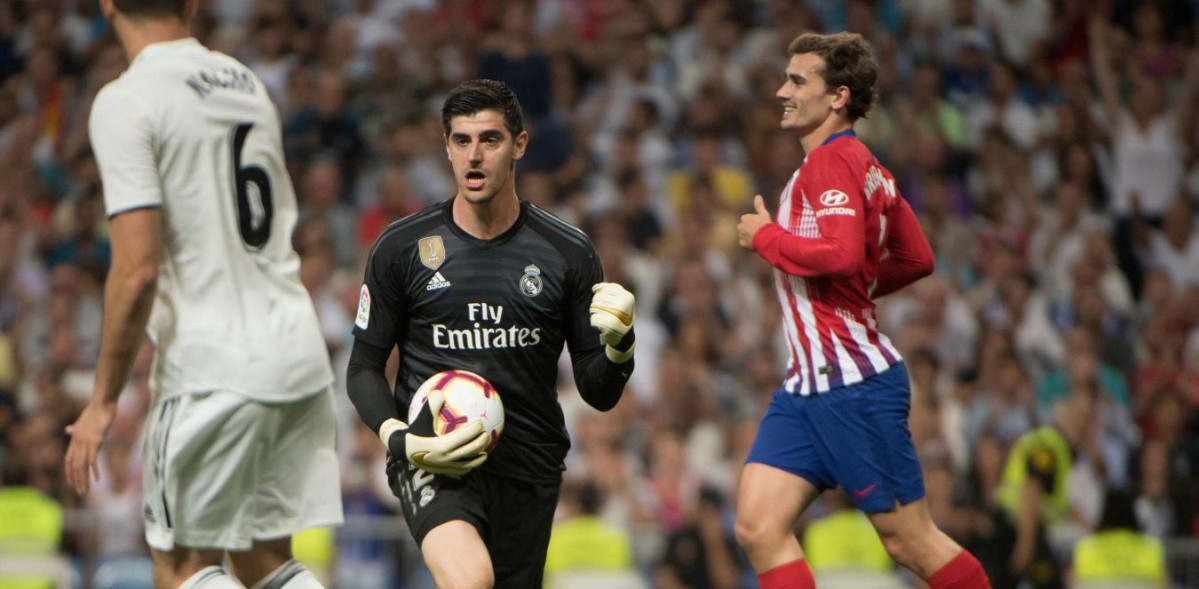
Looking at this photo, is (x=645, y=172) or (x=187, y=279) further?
(x=645, y=172)

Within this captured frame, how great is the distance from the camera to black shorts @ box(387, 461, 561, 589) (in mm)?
5555

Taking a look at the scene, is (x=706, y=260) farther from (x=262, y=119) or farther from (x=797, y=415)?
(x=262, y=119)

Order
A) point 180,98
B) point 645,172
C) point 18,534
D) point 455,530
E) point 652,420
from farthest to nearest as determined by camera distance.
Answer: point 645,172 < point 652,420 < point 18,534 < point 455,530 < point 180,98

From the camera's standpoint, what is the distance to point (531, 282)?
18.8 ft

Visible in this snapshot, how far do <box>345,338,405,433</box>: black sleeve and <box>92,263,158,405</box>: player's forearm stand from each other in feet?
3.23

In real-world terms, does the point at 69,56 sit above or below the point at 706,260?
above

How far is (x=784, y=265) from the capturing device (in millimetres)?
5855

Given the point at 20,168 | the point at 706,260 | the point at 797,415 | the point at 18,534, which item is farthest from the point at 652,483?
the point at 20,168

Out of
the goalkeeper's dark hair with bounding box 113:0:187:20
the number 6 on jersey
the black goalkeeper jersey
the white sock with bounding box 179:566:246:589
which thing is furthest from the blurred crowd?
the goalkeeper's dark hair with bounding box 113:0:187:20

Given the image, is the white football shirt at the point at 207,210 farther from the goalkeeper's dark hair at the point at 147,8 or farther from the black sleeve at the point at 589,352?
the black sleeve at the point at 589,352

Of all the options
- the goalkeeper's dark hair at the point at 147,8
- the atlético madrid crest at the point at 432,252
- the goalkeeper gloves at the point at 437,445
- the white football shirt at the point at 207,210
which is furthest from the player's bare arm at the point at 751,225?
the goalkeeper's dark hair at the point at 147,8

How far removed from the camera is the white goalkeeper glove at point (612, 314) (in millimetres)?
5293

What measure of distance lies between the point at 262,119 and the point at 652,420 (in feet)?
20.4

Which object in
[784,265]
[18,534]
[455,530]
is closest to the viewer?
[455,530]
